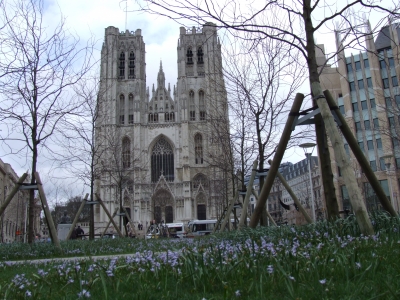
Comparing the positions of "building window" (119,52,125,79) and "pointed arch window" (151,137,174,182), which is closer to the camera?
"pointed arch window" (151,137,174,182)

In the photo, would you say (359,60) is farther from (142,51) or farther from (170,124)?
(142,51)

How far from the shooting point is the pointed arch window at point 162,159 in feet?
208

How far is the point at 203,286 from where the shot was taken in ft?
9.57

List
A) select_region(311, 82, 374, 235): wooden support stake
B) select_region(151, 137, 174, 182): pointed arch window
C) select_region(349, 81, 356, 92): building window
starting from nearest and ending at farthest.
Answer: select_region(311, 82, 374, 235): wooden support stake
select_region(349, 81, 356, 92): building window
select_region(151, 137, 174, 182): pointed arch window

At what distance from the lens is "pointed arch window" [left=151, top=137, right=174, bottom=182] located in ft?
208

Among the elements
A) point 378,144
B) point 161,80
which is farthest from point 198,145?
point 378,144

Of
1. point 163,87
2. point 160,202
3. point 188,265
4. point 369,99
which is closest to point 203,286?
point 188,265

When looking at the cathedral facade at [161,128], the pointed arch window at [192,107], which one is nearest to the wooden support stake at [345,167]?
the cathedral facade at [161,128]

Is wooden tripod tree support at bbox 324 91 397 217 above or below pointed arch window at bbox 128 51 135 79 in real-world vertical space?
below

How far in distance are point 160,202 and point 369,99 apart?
31900 millimetres

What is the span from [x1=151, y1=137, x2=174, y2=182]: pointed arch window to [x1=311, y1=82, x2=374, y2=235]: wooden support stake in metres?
57.4

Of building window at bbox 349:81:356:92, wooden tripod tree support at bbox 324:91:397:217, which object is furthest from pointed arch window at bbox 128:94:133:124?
wooden tripod tree support at bbox 324:91:397:217

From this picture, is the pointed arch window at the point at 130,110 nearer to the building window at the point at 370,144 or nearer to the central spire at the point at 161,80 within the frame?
the central spire at the point at 161,80

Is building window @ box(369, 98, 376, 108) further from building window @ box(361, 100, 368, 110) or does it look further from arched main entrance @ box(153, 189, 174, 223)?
arched main entrance @ box(153, 189, 174, 223)
